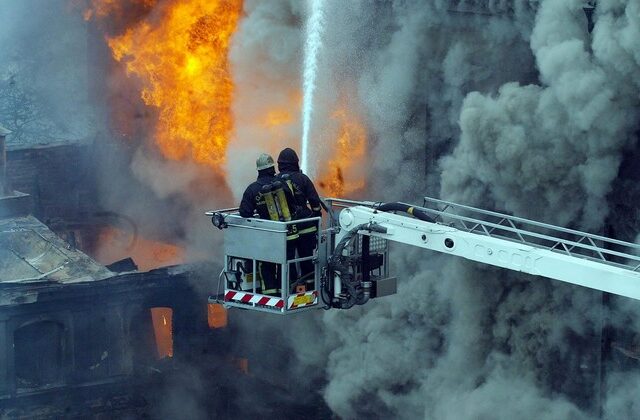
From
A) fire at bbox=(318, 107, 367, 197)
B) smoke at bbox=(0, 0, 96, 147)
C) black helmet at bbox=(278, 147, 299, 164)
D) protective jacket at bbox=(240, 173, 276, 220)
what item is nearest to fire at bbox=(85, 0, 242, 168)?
fire at bbox=(318, 107, 367, 197)

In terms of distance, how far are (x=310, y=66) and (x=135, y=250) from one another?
8212 mm

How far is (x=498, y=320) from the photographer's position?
50.8 feet

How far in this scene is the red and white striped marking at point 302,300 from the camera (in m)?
12.3

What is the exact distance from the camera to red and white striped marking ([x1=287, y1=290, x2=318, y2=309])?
12.3 meters

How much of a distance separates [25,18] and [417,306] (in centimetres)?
1407

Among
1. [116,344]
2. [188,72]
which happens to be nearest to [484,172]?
[188,72]

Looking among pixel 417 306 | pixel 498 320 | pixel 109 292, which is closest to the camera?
pixel 498 320

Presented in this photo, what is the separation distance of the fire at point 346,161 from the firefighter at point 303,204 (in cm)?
593

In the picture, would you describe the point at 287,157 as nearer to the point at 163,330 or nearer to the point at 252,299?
the point at 252,299

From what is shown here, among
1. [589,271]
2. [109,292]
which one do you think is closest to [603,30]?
[589,271]

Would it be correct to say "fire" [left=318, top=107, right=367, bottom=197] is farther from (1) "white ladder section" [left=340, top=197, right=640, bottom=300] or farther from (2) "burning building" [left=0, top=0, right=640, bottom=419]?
(1) "white ladder section" [left=340, top=197, right=640, bottom=300]

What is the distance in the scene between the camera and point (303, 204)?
1254cm

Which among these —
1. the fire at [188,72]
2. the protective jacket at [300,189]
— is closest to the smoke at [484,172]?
the fire at [188,72]

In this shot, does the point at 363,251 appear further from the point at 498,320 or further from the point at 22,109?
the point at 22,109
